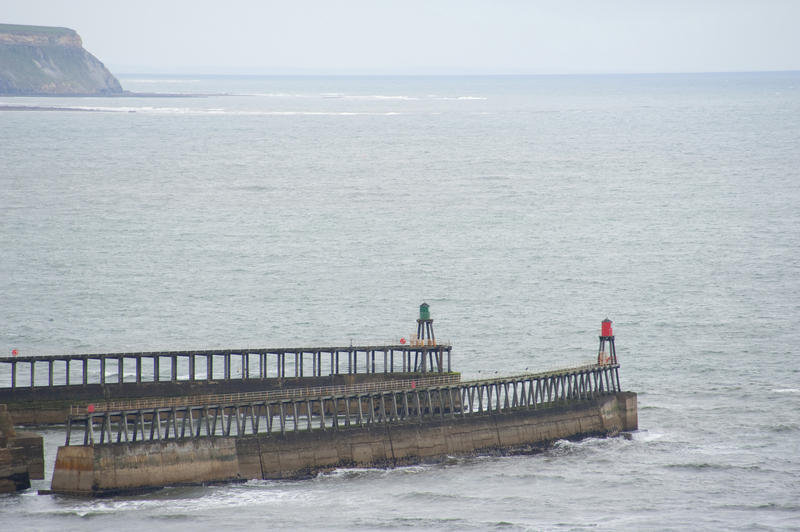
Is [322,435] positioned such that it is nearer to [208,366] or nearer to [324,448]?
[324,448]

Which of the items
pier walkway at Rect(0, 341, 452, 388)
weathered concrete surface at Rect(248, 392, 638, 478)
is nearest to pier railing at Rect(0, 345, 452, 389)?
pier walkway at Rect(0, 341, 452, 388)

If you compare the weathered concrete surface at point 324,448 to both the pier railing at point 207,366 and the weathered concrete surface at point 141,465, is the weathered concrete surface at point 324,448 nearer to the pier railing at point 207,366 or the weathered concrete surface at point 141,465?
the weathered concrete surface at point 141,465

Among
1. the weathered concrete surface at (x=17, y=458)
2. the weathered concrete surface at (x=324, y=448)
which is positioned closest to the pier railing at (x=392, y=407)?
the weathered concrete surface at (x=324, y=448)

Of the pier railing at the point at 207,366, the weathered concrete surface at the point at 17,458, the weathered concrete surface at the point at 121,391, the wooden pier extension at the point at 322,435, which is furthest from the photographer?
the pier railing at the point at 207,366

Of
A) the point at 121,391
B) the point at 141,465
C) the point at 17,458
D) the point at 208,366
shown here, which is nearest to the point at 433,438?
the point at 141,465

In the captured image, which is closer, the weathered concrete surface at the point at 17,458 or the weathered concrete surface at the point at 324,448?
the weathered concrete surface at the point at 324,448

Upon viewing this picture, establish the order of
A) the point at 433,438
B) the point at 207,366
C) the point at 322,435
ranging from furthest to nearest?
the point at 207,366 < the point at 433,438 < the point at 322,435

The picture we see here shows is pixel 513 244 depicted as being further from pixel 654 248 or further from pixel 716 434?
pixel 716 434

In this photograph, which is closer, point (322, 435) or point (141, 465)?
point (141, 465)

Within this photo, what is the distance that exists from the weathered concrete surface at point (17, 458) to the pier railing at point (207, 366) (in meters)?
13.9

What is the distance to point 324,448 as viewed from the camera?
6438 centimetres

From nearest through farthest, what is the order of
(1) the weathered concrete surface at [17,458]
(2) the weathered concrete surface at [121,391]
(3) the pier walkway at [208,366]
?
(1) the weathered concrete surface at [17,458]
(2) the weathered concrete surface at [121,391]
(3) the pier walkway at [208,366]

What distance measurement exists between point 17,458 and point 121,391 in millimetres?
16333

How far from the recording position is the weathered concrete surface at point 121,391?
7375 centimetres
